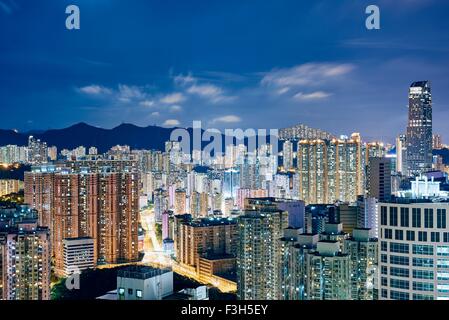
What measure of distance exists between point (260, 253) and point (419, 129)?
195 centimetres

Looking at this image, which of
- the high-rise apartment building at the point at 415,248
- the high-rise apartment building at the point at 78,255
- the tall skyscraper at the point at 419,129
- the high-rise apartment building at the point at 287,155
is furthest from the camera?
the high-rise apartment building at the point at 78,255

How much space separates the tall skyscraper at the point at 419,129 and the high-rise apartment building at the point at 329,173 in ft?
5.30

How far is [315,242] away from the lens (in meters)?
4.19

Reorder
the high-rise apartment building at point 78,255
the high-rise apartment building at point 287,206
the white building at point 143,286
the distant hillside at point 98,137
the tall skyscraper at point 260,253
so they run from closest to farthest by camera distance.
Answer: the white building at point 143,286, the distant hillside at point 98,137, the tall skyscraper at point 260,253, the high-rise apartment building at point 78,255, the high-rise apartment building at point 287,206

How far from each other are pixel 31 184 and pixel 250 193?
246 centimetres

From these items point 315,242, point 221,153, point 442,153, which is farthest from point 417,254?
point 221,153

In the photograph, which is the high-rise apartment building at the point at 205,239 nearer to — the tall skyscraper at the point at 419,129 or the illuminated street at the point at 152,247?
the illuminated street at the point at 152,247

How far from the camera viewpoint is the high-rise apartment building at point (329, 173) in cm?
569

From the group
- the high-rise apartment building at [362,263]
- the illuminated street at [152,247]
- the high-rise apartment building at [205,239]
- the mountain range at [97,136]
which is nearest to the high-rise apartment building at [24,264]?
the mountain range at [97,136]

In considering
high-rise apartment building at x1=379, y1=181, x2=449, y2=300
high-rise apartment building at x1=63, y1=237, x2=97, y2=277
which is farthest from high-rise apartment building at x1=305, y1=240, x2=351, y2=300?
high-rise apartment building at x1=63, y1=237, x2=97, y2=277

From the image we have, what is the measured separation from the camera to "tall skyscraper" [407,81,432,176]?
325cm

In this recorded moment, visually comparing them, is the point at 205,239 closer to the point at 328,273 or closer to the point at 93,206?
the point at 93,206

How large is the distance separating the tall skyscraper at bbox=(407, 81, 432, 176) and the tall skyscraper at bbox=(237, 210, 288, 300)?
141 cm

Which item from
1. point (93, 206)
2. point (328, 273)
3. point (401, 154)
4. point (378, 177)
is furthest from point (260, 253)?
point (93, 206)
